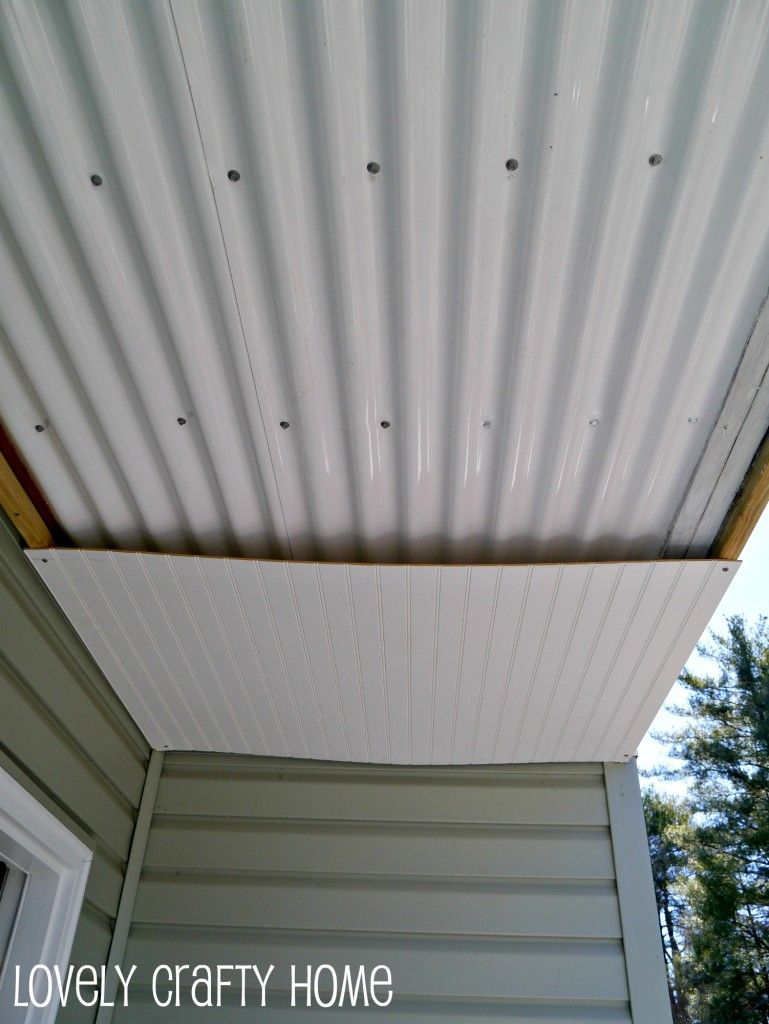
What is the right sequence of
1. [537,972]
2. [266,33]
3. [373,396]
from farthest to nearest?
1. [537,972]
2. [373,396]
3. [266,33]

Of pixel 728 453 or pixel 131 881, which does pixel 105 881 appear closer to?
pixel 131 881

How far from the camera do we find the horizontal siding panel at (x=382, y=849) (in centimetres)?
266

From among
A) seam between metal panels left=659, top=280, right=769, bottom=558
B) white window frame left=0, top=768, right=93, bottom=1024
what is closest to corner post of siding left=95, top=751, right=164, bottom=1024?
white window frame left=0, top=768, right=93, bottom=1024

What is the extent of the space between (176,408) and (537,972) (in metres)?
2.08

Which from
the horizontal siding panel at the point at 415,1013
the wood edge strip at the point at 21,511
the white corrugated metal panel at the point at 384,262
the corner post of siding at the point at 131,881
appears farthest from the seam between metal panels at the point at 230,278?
the horizontal siding panel at the point at 415,1013

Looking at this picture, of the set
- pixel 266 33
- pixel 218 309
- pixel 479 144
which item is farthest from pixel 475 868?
pixel 266 33

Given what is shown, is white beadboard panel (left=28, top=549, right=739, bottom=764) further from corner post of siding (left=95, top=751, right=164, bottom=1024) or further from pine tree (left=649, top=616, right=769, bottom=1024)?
pine tree (left=649, top=616, right=769, bottom=1024)

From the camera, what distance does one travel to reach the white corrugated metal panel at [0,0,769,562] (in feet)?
3.98

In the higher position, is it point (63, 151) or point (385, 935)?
point (63, 151)

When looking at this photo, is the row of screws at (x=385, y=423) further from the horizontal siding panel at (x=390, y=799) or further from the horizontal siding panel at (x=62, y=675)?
the horizontal siding panel at (x=390, y=799)

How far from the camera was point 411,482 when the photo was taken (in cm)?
190

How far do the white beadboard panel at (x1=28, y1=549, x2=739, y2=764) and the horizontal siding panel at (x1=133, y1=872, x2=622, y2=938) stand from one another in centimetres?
43

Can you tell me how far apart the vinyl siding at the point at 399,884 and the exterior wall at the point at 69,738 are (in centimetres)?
20

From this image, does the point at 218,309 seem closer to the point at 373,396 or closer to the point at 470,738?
the point at 373,396
